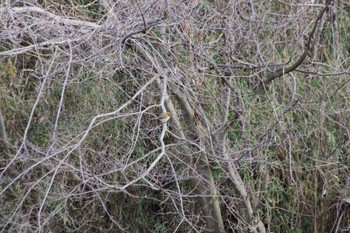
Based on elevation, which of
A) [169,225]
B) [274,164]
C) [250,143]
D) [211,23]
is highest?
[211,23]

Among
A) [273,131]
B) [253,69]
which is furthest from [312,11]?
[273,131]

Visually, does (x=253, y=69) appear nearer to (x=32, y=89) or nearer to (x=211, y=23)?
(x=211, y=23)

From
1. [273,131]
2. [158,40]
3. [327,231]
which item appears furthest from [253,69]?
[327,231]

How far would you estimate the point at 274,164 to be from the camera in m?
4.59

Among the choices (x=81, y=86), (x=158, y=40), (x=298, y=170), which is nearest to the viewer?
(x=158, y=40)

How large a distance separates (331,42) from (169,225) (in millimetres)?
1820

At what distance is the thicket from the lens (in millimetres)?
3816

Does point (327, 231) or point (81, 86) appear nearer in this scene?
point (81, 86)

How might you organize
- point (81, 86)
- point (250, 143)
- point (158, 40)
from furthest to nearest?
point (81, 86) → point (250, 143) → point (158, 40)

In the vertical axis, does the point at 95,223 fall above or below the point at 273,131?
below

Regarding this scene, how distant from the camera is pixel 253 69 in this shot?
14.3 ft

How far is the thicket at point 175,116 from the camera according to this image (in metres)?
3.82

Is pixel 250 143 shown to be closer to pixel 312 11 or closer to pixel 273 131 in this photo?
pixel 273 131

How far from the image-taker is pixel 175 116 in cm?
427
